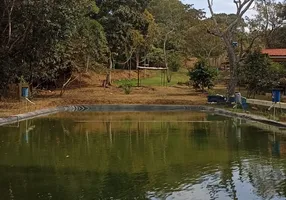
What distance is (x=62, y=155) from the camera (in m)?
10.9

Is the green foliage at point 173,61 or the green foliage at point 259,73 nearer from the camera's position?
the green foliage at point 259,73

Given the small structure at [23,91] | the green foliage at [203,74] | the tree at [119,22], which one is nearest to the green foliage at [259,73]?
the green foliage at [203,74]

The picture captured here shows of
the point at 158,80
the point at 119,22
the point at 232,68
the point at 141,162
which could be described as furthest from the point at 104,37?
the point at 141,162

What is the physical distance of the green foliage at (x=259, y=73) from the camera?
82.4 feet

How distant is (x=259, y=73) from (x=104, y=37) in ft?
42.1

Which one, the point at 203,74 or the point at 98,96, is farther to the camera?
the point at 203,74

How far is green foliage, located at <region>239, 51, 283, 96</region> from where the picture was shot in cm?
2511

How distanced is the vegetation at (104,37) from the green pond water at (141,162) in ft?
13.4

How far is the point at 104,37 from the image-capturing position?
111ft

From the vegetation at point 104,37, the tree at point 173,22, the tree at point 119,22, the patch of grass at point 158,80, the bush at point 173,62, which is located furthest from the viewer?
the tree at point 173,22

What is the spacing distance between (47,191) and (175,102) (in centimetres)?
1991

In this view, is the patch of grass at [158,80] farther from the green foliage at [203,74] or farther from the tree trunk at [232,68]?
the tree trunk at [232,68]

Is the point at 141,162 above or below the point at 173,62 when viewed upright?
below

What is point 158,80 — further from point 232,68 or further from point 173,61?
point 232,68
